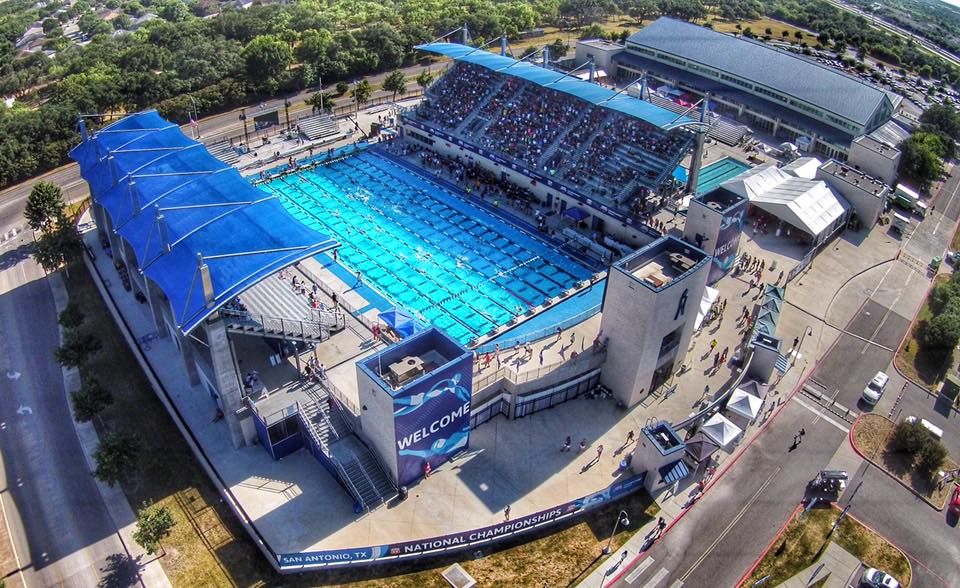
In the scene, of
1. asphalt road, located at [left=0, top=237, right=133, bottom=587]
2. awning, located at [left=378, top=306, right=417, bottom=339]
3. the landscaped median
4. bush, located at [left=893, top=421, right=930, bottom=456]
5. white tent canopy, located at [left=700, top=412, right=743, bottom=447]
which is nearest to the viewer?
asphalt road, located at [left=0, top=237, right=133, bottom=587]

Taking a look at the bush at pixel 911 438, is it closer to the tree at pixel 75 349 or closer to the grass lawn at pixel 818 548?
the grass lawn at pixel 818 548

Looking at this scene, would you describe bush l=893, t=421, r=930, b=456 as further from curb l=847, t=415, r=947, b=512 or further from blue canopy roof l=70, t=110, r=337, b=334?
blue canopy roof l=70, t=110, r=337, b=334

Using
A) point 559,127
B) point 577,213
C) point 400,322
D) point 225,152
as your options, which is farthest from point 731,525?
point 225,152

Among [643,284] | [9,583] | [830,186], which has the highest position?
[643,284]

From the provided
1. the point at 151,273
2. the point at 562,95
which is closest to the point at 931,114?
the point at 562,95

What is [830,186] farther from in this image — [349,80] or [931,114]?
[349,80]

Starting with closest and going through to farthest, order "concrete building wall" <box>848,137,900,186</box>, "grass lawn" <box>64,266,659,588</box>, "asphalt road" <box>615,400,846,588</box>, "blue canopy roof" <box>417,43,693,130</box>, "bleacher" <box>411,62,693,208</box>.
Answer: "grass lawn" <box>64,266,659,588</box>
"asphalt road" <box>615,400,846,588</box>
"blue canopy roof" <box>417,43,693,130</box>
"bleacher" <box>411,62,693,208</box>
"concrete building wall" <box>848,137,900,186</box>

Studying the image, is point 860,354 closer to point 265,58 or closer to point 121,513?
point 121,513

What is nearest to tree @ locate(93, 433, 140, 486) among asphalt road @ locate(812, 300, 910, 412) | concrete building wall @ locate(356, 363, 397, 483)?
concrete building wall @ locate(356, 363, 397, 483)
